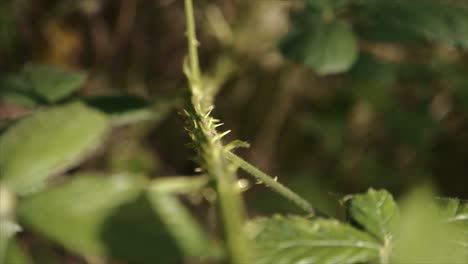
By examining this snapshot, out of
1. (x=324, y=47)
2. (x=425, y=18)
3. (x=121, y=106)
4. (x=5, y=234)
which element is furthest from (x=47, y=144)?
(x=425, y=18)

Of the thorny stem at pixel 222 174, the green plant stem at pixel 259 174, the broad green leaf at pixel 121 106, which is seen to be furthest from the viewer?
the broad green leaf at pixel 121 106

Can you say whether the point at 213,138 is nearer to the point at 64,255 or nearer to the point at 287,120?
the point at 64,255

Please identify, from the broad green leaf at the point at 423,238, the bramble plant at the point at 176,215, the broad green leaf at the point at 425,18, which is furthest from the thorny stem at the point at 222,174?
the broad green leaf at the point at 425,18

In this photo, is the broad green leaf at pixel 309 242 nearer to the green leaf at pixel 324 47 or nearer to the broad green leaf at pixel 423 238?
the broad green leaf at pixel 423 238

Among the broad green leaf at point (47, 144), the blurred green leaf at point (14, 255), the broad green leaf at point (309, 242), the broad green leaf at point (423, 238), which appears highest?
the broad green leaf at point (47, 144)

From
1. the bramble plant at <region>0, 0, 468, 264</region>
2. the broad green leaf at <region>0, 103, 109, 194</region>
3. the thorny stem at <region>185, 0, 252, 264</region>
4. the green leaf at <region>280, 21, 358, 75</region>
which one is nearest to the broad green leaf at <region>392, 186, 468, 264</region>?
the bramble plant at <region>0, 0, 468, 264</region>

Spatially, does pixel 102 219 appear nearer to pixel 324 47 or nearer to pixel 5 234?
pixel 5 234
